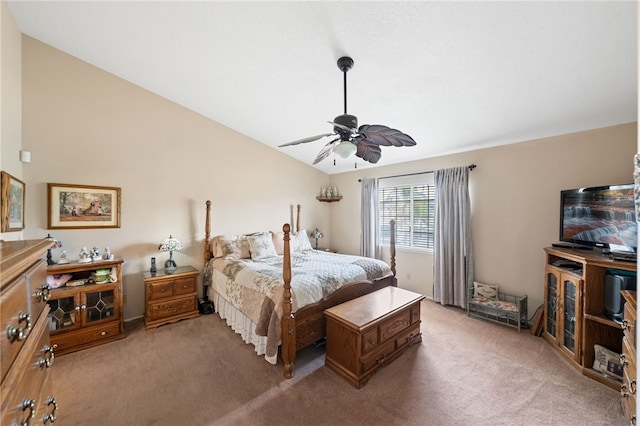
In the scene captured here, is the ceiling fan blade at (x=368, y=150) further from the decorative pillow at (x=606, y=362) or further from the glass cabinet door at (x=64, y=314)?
the glass cabinet door at (x=64, y=314)

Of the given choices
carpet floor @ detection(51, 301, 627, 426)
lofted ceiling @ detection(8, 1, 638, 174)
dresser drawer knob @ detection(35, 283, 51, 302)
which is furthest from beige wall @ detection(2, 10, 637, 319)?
dresser drawer knob @ detection(35, 283, 51, 302)

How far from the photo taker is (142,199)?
10.9 ft

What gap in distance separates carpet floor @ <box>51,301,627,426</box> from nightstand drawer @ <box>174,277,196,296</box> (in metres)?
0.65

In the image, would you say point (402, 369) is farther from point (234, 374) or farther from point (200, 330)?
point (200, 330)

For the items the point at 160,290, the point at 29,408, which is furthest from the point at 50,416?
the point at 160,290

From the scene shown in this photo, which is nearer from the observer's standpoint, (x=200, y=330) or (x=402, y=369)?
(x=402, y=369)

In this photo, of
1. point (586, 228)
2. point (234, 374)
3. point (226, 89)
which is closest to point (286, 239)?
point (234, 374)

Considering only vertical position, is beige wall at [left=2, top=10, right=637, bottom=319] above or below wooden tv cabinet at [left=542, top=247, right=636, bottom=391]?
above

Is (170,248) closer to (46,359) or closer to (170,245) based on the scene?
(170,245)

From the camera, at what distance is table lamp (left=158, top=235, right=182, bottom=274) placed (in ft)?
10.8

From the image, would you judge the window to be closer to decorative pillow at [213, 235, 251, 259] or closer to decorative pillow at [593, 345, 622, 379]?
decorative pillow at [593, 345, 622, 379]

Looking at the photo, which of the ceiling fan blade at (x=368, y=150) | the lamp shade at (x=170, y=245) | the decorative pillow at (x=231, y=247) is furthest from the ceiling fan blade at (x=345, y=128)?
the lamp shade at (x=170, y=245)

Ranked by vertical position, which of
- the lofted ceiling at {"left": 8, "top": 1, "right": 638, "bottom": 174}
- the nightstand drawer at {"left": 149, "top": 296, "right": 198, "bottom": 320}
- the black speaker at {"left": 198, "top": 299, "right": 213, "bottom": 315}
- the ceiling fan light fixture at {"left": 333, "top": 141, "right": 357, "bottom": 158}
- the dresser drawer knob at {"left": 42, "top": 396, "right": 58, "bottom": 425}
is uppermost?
the lofted ceiling at {"left": 8, "top": 1, "right": 638, "bottom": 174}

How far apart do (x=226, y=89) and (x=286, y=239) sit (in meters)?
2.07
